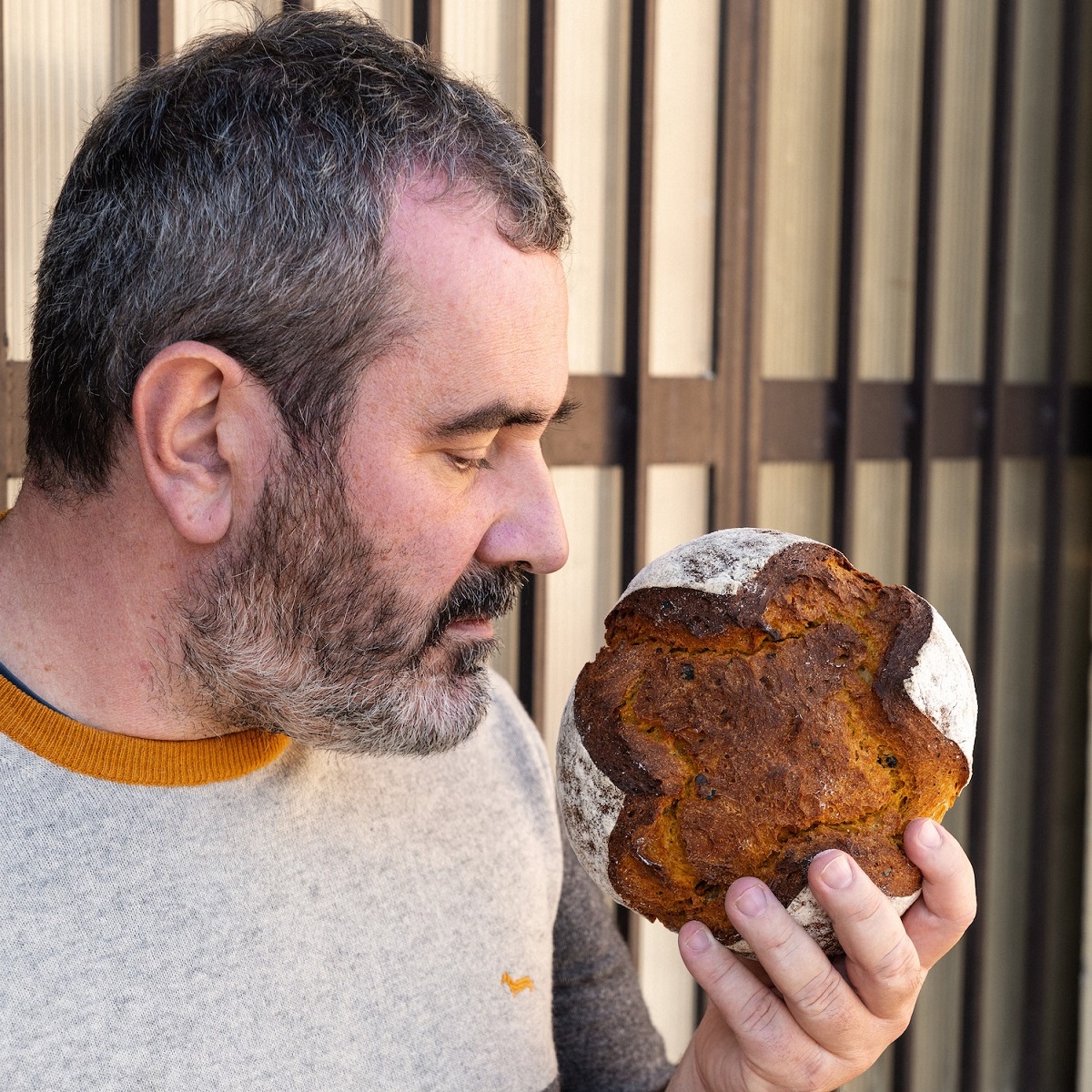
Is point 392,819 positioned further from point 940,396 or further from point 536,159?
point 940,396

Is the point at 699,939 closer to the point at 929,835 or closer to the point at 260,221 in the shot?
the point at 929,835

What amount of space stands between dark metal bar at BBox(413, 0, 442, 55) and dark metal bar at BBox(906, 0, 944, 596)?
1586mm

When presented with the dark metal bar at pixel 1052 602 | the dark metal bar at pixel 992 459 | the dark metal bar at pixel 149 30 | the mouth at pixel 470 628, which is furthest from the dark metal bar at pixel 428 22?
the dark metal bar at pixel 1052 602

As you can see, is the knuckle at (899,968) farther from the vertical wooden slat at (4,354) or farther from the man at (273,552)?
the vertical wooden slat at (4,354)

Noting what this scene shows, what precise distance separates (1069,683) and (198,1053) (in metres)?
3.22

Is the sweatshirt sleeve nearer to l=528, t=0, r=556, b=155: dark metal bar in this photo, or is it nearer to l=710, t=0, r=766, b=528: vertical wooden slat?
l=710, t=0, r=766, b=528: vertical wooden slat

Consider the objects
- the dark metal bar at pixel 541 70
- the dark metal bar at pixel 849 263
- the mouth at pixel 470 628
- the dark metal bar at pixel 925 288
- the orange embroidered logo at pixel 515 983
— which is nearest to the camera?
the mouth at pixel 470 628

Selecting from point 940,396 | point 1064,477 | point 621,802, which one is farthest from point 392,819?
point 1064,477

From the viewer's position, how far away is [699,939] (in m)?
1.34

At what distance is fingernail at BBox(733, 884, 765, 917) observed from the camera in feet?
4.13

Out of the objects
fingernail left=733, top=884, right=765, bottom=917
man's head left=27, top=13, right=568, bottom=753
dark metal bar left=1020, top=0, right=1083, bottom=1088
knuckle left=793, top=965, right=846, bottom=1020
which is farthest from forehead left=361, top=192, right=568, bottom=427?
dark metal bar left=1020, top=0, right=1083, bottom=1088

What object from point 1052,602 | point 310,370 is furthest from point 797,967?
point 1052,602

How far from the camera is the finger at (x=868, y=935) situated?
4.03 feet

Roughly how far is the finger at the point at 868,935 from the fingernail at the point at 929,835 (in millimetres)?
73
